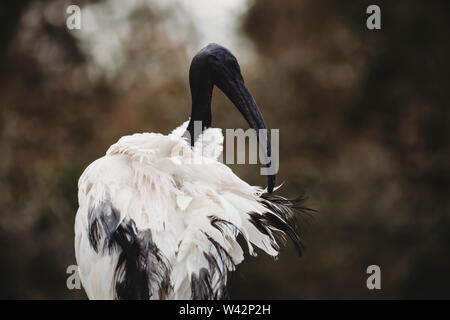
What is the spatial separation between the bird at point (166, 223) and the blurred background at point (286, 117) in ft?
15.0

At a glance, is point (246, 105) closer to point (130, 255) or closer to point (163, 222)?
point (163, 222)

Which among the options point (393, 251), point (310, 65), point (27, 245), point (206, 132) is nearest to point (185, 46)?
point (310, 65)

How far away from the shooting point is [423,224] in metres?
8.62

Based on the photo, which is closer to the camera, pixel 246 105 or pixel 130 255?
pixel 130 255

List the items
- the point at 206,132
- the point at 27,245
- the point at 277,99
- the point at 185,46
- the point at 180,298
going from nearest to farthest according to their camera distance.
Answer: the point at 180,298 < the point at 206,132 < the point at 27,245 < the point at 277,99 < the point at 185,46

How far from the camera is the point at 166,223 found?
2.36 metres

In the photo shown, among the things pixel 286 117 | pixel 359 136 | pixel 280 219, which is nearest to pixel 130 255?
pixel 280 219

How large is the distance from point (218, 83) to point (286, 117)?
5591 millimetres

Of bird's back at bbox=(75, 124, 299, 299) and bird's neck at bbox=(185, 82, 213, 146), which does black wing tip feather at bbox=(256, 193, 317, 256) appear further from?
bird's neck at bbox=(185, 82, 213, 146)

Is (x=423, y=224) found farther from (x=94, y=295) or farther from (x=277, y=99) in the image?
(x=94, y=295)

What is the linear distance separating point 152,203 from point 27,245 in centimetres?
574

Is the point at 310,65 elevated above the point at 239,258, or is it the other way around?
the point at 310,65

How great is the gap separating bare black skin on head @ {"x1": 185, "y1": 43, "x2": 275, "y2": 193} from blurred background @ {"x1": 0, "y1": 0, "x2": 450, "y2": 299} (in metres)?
4.16

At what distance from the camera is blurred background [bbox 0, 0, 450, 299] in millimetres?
7707
